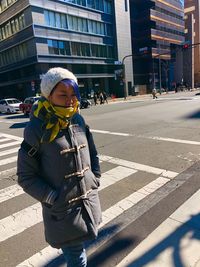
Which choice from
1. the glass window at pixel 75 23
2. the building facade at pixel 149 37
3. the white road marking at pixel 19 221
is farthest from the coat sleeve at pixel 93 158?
the building facade at pixel 149 37

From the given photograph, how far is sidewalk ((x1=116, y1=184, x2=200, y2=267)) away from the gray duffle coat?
1.13m

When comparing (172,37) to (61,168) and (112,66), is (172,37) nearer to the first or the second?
(112,66)

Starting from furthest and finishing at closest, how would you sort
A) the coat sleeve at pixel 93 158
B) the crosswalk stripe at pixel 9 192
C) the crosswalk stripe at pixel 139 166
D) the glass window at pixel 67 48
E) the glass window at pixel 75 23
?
the glass window at pixel 75 23 → the glass window at pixel 67 48 → the crosswalk stripe at pixel 139 166 → the crosswalk stripe at pixel 9 192 → the coat sleeve at pixel 93 158

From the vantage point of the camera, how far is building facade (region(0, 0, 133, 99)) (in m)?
36.7

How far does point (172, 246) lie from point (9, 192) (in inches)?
136

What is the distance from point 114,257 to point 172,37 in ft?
257

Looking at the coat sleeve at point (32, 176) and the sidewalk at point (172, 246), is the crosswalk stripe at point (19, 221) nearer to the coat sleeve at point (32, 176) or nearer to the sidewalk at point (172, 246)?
the sidewalk at point (172, 246)

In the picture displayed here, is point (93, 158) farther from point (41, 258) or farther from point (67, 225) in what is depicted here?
point (41, 258)

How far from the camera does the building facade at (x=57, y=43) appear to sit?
3669 centimetres

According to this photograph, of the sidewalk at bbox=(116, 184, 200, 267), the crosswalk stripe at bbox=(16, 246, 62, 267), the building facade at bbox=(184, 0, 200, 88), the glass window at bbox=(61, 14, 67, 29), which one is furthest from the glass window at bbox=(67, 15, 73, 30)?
the building facade at bbox=(184, 0, 200, 88)

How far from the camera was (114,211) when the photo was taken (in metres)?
4.20

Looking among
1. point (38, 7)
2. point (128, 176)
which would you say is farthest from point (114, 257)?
point (38, 7)

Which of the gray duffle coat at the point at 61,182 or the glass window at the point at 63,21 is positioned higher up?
the glass window at the point at 63,21

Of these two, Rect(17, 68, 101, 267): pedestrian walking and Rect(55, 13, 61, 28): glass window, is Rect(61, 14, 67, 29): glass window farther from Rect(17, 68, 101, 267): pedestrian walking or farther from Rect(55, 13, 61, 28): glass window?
Rect(17, 68, 101, 267): pedestrian walking
